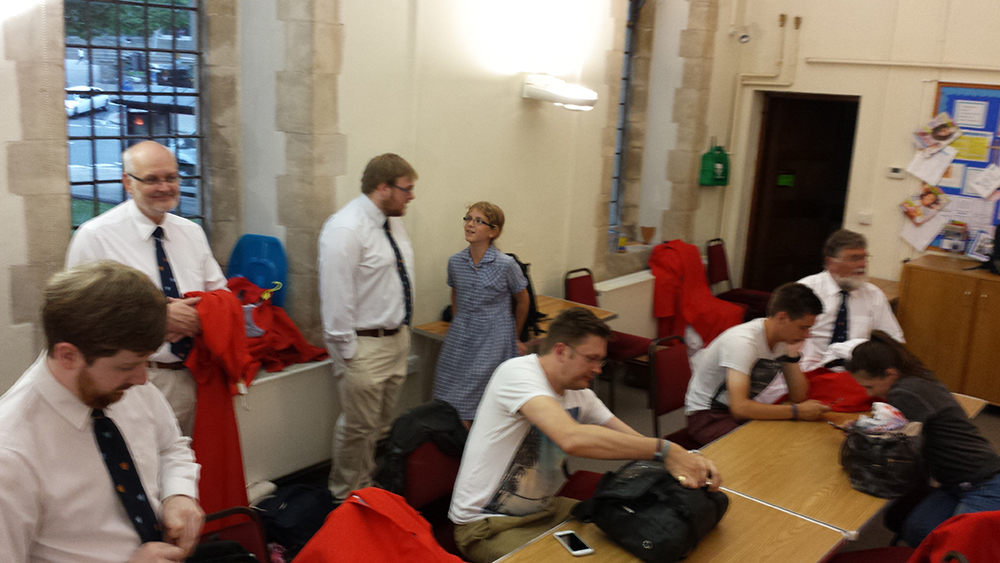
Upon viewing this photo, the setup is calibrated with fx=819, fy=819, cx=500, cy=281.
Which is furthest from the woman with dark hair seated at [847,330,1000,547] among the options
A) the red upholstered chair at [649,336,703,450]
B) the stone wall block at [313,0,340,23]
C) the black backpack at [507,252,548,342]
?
the stone wall block at [313,0,340,23]

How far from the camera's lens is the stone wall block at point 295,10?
13.5ft

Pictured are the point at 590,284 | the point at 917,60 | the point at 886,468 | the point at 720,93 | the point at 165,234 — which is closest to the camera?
the point at 886,468

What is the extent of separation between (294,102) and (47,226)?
1.35 metres

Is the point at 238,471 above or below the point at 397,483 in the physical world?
below

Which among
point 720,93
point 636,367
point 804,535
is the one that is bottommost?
point 636,367

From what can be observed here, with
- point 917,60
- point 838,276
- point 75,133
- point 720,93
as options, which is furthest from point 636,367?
point 75,133

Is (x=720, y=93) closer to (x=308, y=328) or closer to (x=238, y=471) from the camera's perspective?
(x=308, y=328)

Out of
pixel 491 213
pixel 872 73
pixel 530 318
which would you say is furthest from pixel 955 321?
pixel 491 213

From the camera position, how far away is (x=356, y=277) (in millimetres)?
4051

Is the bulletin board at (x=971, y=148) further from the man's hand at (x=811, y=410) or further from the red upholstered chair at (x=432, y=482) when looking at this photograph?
the red upholstered chair at (x=432, y=482)

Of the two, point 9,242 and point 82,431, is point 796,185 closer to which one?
point 9,242

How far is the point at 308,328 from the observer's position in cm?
454

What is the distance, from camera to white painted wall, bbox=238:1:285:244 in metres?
4.30

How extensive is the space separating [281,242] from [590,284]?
248 centimetres
